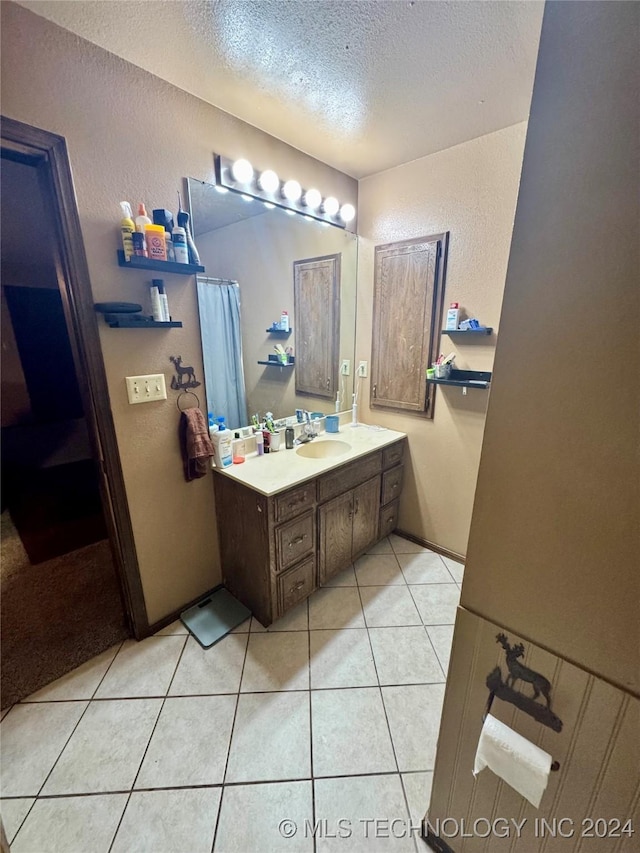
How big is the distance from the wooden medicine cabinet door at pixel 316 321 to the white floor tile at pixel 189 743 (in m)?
1.73

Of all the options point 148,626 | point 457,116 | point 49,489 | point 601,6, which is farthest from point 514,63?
point 49,489

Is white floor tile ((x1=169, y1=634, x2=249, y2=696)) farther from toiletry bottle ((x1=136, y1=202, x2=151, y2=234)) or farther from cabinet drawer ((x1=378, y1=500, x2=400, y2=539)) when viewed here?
toiletry bottle ((x1=136, y1=202, x2=151, y2=234))

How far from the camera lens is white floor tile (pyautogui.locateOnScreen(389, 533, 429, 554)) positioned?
2.41 m

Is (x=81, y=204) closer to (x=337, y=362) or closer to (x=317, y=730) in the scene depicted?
(x=337, y=362)

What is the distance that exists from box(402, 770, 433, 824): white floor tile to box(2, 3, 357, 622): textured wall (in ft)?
4.21

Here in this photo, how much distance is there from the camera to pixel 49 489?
8.97 ft

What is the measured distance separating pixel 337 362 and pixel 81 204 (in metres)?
1.62

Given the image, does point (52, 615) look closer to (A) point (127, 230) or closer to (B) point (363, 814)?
(B) point (363, 814)

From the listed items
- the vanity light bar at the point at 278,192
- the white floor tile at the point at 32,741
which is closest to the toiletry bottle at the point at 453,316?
the vanity light bar at the point at 278,192

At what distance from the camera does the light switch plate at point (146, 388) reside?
148cm

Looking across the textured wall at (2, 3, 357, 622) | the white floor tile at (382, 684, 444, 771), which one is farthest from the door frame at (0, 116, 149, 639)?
the white floor tile at (382, 684, 444, 771)

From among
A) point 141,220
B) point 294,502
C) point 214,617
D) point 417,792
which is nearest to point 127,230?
point 141,220

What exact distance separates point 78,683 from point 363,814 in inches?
51.4

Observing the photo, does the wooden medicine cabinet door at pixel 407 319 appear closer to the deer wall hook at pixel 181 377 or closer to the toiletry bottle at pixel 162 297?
the deer wall hook at pixel 181 377
